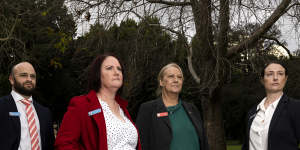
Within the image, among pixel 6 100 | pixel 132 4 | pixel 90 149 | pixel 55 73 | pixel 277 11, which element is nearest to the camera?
pixel 90 149

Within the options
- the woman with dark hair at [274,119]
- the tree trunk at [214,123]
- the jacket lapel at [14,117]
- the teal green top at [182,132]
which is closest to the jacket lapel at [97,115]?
the jacket lapel at [14,117]

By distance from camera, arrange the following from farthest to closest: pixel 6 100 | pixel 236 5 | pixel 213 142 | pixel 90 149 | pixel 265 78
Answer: pixel 213 142 < pixel 236 5 < pixel 265 78 < pixel 6 100 < pixel 90 149

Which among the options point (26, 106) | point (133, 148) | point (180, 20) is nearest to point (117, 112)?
point (133, 148)

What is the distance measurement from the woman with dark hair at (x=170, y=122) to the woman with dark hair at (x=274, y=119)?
646 millimetres

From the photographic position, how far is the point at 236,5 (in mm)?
5238

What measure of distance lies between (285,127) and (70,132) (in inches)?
97.1

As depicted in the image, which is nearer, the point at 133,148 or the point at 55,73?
the point at 133,148

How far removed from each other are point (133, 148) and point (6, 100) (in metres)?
1.72

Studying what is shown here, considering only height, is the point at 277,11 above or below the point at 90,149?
above

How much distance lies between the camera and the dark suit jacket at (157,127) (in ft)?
13.7

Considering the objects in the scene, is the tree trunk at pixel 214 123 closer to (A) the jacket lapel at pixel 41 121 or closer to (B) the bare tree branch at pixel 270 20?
(B) the bare tree branch at pixel 270 20

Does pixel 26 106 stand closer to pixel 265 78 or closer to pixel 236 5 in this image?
pixel 265 78

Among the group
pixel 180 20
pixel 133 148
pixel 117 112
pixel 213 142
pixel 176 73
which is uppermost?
pixel 180 20

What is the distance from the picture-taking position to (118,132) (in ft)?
10.1
